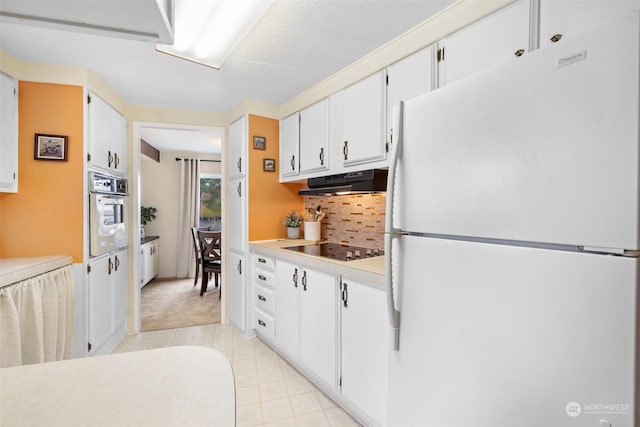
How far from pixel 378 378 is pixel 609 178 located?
4.51 ft

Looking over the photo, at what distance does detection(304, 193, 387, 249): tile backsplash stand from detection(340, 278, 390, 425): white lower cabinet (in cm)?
76

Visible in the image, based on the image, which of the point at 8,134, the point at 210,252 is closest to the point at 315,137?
the point at 8,134

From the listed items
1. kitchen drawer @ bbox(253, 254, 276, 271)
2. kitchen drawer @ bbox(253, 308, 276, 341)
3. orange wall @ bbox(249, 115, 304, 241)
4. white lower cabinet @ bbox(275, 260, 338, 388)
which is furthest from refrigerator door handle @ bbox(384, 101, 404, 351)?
orange wall @ bbox(249, 115, 304, 241)

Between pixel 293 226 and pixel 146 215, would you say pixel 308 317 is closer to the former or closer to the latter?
pixel 293 226

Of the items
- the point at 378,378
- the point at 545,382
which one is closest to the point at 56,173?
the point at 378,378

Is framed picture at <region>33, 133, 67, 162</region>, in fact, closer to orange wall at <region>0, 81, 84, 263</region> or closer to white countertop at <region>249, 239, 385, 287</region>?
orange wall at <region>0, 81, 84, 263</region>

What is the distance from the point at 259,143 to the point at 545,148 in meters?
2.65

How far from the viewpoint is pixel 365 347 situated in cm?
168

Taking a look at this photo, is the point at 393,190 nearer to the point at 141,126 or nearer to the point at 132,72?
the point at 132,72

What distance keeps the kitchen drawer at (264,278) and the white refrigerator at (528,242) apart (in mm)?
1688

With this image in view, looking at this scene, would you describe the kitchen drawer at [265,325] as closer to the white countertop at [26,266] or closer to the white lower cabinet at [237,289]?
the white lower cabinet at [237,289]

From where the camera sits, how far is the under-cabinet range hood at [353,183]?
2.02m

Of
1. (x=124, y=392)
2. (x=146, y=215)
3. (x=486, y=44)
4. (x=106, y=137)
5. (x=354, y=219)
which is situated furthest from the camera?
(x=146, y=215)

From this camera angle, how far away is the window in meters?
5.98
